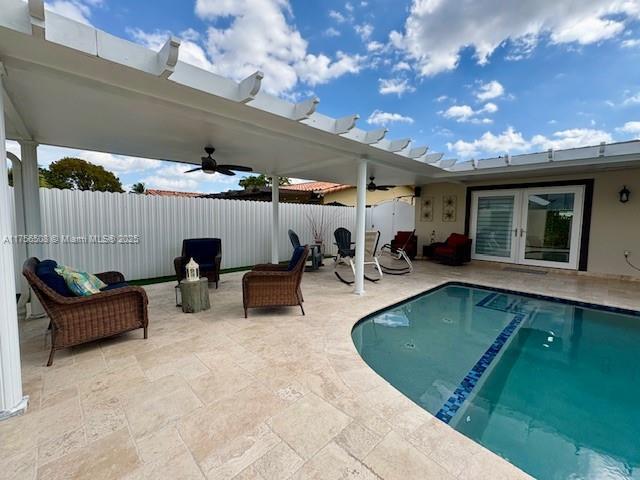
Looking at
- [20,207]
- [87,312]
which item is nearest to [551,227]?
[87,312]

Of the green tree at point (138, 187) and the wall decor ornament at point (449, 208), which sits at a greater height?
the green tree at point (138, 187)

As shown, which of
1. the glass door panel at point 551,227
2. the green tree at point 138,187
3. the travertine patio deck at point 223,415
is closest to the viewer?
the travertine patio deck at point 223,415

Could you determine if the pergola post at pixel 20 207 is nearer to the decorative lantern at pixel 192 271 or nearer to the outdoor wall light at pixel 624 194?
the decorative lantern at pixel 192 271

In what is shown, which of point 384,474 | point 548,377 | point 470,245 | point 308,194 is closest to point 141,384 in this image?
point 384,474

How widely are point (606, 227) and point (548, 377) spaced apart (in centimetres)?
647

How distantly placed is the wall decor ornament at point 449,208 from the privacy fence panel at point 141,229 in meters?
5.84

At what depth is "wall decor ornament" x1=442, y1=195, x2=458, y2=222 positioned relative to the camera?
9406 mm

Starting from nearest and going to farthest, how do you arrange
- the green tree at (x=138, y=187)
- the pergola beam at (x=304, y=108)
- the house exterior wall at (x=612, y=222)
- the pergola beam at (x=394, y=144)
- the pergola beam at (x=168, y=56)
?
the pergola beam at (x=168, y=56), the pergola beam at (x=304, y=108), the pergola beam at (x=394, y=144), the house exterior wall at (x=612, y=222), the green tree at (x=138, y=187)

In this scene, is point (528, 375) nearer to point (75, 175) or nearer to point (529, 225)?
point (529, 225)

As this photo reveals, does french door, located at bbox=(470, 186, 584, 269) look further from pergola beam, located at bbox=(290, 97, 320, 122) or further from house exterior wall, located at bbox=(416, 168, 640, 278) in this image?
pergola beam, located at bbox=(290, 97, 320, 122)

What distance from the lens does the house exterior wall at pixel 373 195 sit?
1227 centimetres

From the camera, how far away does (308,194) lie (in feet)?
45.1

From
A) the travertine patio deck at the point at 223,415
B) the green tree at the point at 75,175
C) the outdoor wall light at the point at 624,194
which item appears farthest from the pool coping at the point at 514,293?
the green tree at the point at 75,175

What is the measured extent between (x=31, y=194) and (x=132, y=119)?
184 centimetres
